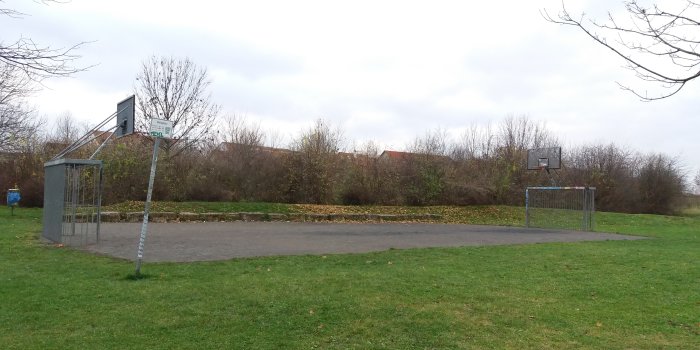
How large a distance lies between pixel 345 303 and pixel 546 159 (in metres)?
27.7

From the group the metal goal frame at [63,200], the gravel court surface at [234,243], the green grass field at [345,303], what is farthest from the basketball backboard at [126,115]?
the green grass field at [345,303]

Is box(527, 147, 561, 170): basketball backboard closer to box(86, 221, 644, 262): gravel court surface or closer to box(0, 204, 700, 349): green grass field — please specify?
box(86, 221, 644, 262): gravel court surface

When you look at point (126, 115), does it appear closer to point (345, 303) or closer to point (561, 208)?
point (345, 303)

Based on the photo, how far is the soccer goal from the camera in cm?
2281

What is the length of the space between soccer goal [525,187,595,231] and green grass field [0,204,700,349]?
13.2m

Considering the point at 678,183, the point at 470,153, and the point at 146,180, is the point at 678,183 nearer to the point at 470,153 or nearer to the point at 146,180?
the point at 470,153

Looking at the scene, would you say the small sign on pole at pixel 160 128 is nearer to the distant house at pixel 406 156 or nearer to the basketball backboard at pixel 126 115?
the basketball backboard at pixel 126 115

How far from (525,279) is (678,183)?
4231 centimetres

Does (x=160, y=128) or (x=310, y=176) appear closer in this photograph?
(x=160, y=128)

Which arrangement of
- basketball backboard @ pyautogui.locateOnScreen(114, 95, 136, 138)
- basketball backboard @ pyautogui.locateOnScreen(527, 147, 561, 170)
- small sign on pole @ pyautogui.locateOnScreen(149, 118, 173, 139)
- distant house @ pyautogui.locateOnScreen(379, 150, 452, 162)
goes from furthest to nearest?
1. distant house @ pyautogui.locateOnScreen(379, 150, 452, 162)
2. basketball backboard @ pyautogui.locateOnScreen(527, 147, 561, 170)
3. basketball backboard @ pyautogui.locateOnScreen(114, 95, 136, 138)
4. small sign on pole @ pyautogui.locateOnScreen(149, 118, 173, 139)

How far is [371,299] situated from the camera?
21.1ft

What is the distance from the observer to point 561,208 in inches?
947

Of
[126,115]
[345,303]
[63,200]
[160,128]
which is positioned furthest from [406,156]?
[345,303]

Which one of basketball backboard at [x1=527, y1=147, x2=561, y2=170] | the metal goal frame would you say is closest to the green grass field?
the metal goal frame
